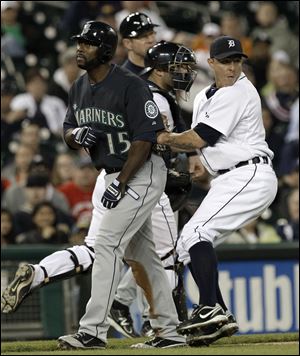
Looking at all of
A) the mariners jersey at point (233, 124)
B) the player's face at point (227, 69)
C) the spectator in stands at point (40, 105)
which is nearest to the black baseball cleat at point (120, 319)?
the mariners jersey at point (233, 124)

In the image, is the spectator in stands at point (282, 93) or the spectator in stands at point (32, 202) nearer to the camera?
the spectator in stands at point (32, 202)

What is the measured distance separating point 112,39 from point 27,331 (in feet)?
15.3

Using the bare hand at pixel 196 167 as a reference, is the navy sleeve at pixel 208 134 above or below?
above

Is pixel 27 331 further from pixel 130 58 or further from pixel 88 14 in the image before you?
pixel 88 14

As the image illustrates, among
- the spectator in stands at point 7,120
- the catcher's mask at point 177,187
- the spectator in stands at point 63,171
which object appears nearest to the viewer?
the catcher's mask at point 177,187

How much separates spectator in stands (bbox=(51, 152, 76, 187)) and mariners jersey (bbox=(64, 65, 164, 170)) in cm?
601

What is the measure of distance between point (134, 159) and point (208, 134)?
2.01 feet

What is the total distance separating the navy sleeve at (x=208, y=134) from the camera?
24.1ft

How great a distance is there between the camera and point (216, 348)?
7.11 m

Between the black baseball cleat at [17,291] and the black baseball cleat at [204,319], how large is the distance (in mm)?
1052

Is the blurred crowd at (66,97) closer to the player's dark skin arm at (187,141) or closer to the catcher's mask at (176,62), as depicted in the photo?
the catcher's mask at (176,62)

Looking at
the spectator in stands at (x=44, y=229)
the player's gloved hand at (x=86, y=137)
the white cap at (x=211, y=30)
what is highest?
the white cap at (x=211, y=30)

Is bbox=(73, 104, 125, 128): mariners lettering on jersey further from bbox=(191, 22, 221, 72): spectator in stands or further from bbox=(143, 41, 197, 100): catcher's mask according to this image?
bbox=(191, 22, 221, 72): spectator in stands

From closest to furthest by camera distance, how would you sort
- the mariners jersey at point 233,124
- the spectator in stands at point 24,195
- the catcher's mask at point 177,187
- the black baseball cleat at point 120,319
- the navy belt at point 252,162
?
the mariners jersey at point 233,124
the navy belt at point 252,162
the catcher's mask at point 177,187
the black baseball cleat at point 120,319
the spectator in stands at point 24,195
